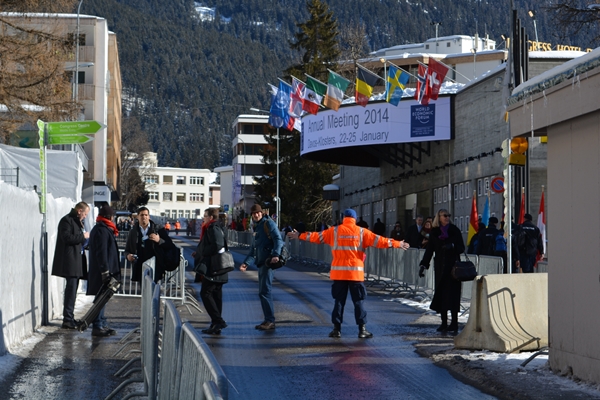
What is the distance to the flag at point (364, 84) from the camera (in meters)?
34.3

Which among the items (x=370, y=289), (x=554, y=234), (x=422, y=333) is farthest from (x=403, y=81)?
(x=554, y=234)

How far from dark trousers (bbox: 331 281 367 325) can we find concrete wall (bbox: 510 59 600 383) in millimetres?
3390

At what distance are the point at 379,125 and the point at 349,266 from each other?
2699 cm

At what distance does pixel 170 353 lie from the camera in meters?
5.69

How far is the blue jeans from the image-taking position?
14023mm

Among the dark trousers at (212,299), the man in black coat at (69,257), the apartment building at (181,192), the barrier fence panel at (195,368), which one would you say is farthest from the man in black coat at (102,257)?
the apartment building at (181,192)

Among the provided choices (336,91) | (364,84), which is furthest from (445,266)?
(336,91)

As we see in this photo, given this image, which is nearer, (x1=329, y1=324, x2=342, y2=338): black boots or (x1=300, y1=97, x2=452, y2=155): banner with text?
(x1=329, y1=324, x2=342, y2=338): black boots

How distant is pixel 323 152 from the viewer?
4734 cm

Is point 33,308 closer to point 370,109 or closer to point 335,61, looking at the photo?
point 370,109

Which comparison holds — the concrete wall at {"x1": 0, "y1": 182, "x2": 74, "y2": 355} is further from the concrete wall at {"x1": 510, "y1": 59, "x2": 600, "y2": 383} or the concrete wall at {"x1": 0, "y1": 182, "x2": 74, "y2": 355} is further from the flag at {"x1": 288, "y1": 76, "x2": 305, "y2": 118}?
the flag at {"x1": 288, "y1": 76, "x2": 305, "y2": 118}

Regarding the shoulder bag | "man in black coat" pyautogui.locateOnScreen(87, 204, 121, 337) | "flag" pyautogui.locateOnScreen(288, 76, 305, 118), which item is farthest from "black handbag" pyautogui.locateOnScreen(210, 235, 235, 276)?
"flag" pyautogui.locateOnScreen(288, 76, 305, 118)

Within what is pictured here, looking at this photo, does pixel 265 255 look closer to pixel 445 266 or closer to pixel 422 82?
pixel 445 266

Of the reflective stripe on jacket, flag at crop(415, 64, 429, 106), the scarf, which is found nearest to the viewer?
the reflective stripe on jacket
